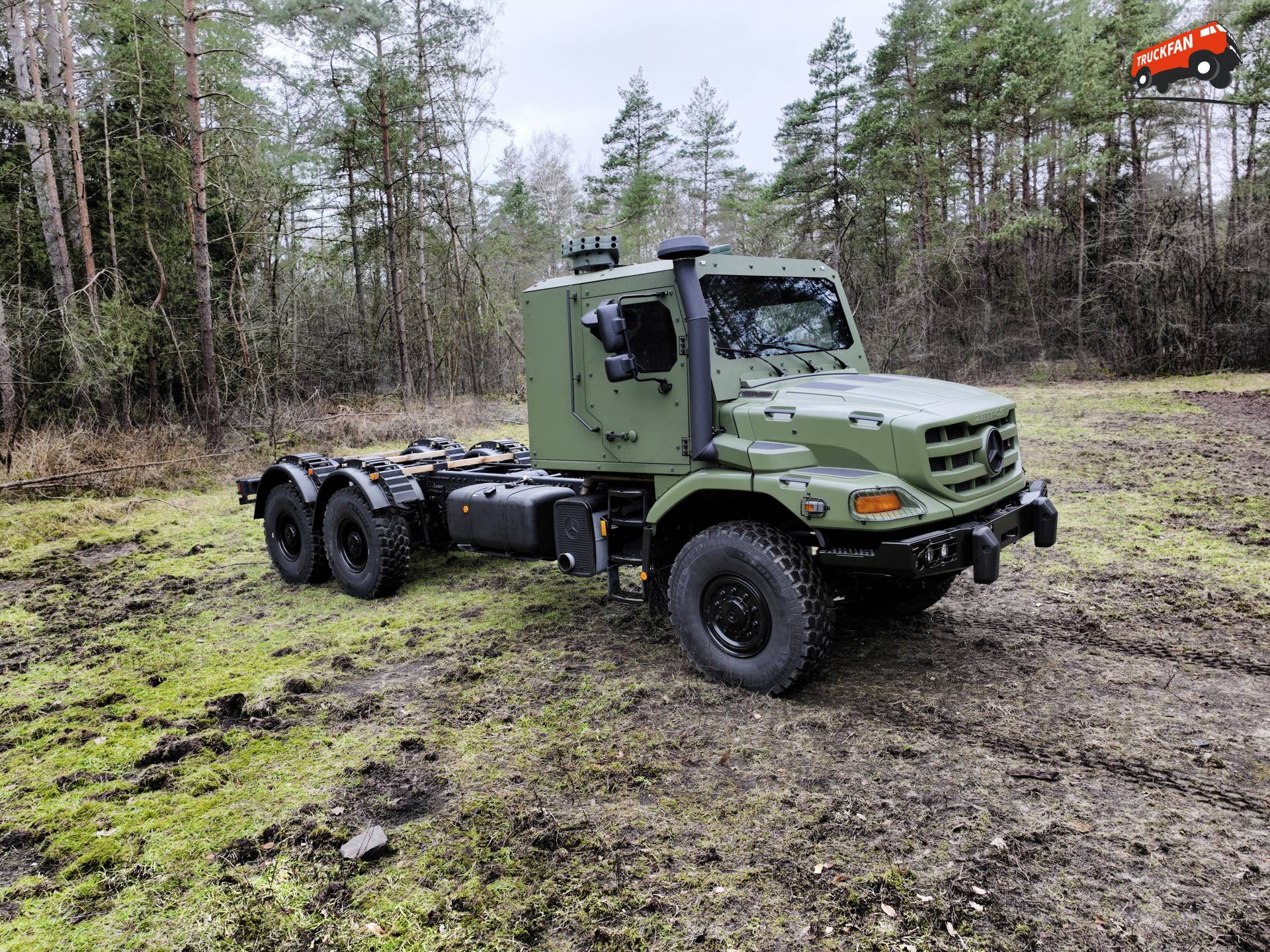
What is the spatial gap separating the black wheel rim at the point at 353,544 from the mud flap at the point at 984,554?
4601mm

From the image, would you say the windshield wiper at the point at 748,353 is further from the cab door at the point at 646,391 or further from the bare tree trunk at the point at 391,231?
the bare tree trunk at the point at 391,231

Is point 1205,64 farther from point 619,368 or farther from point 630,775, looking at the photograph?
point 630,775

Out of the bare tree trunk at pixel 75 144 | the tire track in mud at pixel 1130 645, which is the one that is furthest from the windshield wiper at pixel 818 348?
the bare tree trunk at pixel 75 144

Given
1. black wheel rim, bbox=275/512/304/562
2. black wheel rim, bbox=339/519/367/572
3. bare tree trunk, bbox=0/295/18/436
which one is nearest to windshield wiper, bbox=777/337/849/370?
black wheel rim, bbox=339/519/367/572

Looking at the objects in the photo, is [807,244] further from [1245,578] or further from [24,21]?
[1245,578]

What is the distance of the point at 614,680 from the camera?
444 centimetres

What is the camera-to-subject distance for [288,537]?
7.00 m

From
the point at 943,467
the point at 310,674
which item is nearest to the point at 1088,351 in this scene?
the point at 943,467

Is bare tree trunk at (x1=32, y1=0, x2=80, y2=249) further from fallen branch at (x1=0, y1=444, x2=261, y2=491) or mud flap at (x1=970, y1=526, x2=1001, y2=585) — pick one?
mud flap at (x1=970, y1=526, x2=1001, y2=585)

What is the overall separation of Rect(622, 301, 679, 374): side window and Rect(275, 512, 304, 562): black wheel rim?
3.97 meters

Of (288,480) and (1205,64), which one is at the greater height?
(1205,64)

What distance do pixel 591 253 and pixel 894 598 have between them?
3036mm

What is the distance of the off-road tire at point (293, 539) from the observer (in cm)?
664

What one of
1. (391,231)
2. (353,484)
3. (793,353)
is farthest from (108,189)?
(793,353)
